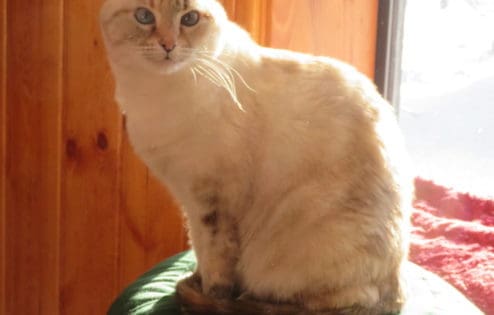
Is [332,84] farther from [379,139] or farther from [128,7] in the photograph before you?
[128,7]

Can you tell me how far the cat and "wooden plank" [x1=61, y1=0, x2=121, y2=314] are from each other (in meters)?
0.45

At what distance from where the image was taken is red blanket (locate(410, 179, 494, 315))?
161 centimetres

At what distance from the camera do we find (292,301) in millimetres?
1281

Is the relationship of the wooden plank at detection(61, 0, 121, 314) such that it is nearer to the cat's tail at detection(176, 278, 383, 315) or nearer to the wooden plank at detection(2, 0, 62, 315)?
the wooden plank at detection(2, 0, 62, 315)

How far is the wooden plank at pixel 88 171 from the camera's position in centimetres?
176

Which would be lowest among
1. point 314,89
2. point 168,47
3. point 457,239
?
point 457,239

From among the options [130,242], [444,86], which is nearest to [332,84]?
[444,86]

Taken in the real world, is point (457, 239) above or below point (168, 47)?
below

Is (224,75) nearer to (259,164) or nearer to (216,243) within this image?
(259,164)

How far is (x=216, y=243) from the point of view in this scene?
132 centimetres

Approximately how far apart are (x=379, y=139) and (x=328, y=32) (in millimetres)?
605

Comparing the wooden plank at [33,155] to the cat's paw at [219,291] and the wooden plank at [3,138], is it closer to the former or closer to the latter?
the wooden plank at [3,138]

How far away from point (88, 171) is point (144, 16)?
696 mm

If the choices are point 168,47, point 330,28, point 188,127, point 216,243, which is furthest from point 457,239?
point 168,47
